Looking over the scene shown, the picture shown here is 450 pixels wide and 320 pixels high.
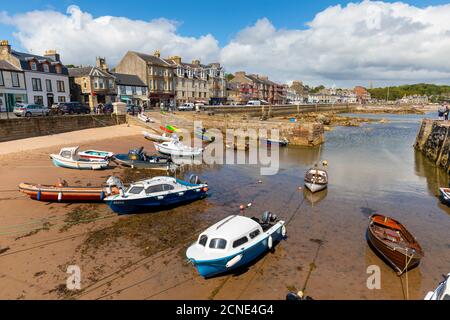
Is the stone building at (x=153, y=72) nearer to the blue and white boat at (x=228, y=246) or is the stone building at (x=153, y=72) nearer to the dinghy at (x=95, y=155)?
the dinghy at (x=95, y=155)

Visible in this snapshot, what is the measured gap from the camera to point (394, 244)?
12.4m

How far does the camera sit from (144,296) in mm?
9961

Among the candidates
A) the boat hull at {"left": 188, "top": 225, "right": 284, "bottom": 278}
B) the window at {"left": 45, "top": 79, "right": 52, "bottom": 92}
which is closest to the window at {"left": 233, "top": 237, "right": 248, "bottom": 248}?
the boat hull at {"left": 188, "top": 225, "right": 284, "bottom": 278}

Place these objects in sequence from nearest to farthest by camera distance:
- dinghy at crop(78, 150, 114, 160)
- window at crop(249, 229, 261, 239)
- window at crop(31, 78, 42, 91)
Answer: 1. window at crop(249, 229, 261, 239)
2. dinghy at crop(78, 150, 114, 160)
3. window at crop(31, 78, 42, 91)

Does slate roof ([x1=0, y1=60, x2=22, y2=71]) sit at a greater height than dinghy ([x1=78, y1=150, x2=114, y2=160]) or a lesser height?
greater

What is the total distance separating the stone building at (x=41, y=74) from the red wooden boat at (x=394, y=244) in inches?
2101

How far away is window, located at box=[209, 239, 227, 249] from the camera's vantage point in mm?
11021

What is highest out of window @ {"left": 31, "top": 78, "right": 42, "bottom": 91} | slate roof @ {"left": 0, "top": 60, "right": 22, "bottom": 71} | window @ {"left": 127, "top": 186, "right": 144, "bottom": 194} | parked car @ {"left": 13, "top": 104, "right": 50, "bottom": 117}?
slate roof @ {"left": 0, "top": 60, "right": 22, "bottom": 71}

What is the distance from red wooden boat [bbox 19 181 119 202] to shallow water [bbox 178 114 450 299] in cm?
711

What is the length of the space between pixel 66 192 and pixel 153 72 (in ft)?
188

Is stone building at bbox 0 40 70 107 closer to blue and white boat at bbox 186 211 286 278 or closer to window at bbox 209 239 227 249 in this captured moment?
blue and white boat at bbox 186 211 286 278

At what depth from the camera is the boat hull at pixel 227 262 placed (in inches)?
418
